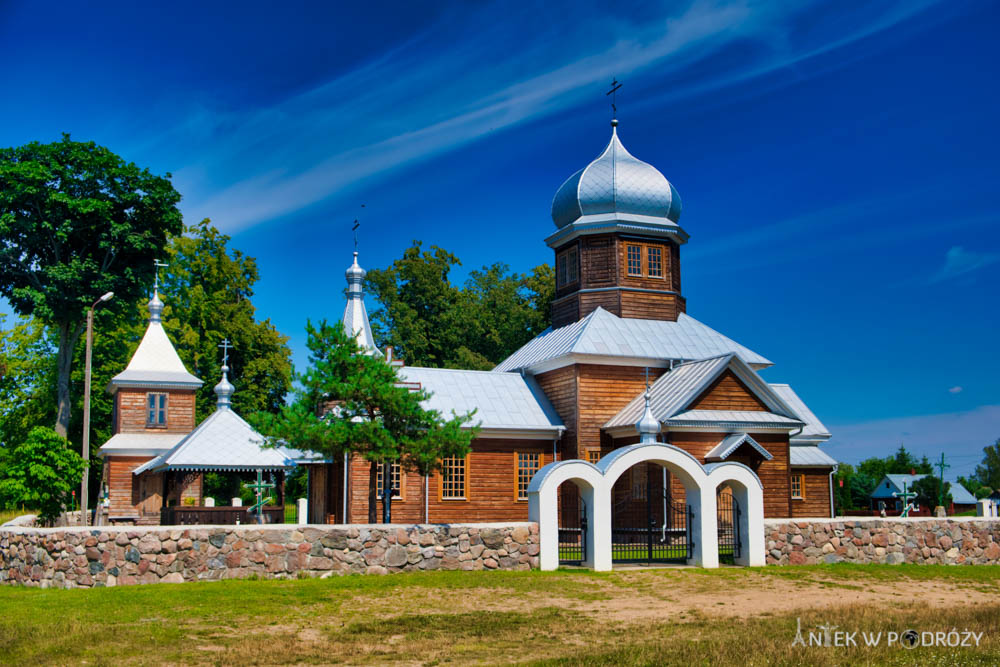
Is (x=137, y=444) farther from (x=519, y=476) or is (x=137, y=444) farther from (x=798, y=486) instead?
(x=798, y=486)

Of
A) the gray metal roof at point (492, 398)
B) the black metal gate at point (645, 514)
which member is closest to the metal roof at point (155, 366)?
the gray metal roof at point (492, 398)

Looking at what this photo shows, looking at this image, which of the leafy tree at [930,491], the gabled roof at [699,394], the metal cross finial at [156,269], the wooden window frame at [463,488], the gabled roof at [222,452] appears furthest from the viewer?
the leafy tree at [930,491]

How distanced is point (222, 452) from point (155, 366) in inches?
390

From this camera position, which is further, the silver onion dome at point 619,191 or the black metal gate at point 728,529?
the silver onion dome at point 619,191

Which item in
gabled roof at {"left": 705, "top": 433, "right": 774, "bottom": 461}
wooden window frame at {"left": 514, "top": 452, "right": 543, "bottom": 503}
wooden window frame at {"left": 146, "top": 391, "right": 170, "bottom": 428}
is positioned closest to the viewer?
gabled roof at {"left": 705, "top": 433, "right": 774, "bottom": 461}

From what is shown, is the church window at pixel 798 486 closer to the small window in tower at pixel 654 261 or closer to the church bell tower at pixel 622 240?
the church bell tower at pixel 622 240

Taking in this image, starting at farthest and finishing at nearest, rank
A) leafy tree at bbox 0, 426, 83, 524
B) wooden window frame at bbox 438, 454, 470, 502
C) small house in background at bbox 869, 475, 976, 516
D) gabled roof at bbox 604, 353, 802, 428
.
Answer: small house in background at bbox 869, 475, 976, 516
wooden window frame at bbox 438, 454, 470, 502
leafy tree at bbox 0, 426, 83, 524
gabled roof at bbox 604, 353, 802, 428

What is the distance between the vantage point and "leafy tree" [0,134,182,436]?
37.6m

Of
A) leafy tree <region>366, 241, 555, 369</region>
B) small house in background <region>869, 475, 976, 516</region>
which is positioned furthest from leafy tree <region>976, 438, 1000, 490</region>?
leafy tree <region>366, 241, 555, 369</region>

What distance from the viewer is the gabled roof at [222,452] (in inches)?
1085

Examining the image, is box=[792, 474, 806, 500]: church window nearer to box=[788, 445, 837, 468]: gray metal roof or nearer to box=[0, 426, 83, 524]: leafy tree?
box=[788, 445, 837, 468]: gray metal roof

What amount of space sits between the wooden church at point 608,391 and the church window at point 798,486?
39mm

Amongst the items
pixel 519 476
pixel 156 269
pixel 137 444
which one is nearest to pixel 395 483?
pixel 519 476

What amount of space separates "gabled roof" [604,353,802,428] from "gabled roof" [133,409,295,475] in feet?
32.1
